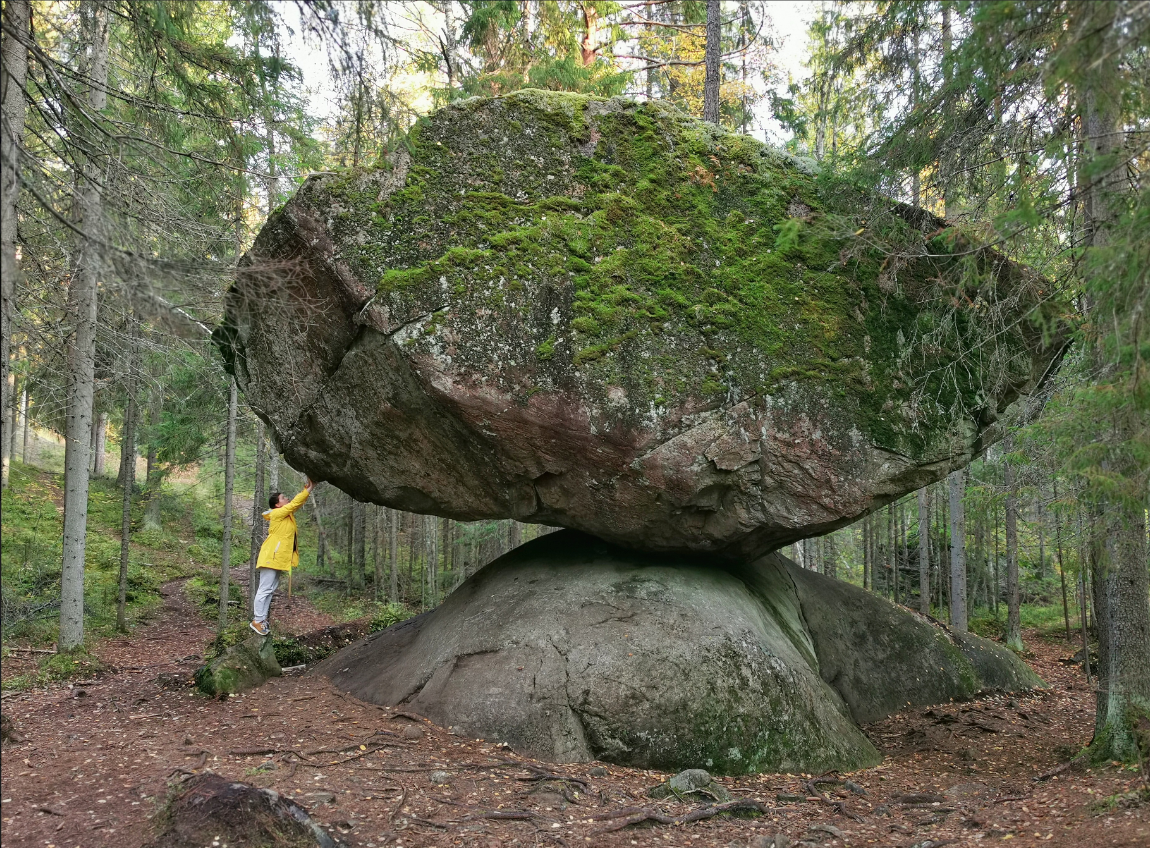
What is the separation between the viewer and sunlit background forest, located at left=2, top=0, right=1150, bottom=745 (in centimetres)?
441

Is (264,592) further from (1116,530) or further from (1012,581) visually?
(1012,581)

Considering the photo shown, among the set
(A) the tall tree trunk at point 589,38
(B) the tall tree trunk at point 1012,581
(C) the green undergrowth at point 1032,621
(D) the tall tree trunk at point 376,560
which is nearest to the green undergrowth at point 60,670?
(D) the tall tree trunk at point 376,560

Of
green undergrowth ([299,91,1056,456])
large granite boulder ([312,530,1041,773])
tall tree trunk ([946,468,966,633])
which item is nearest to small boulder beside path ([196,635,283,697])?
large granite boulder ([312,530,1041,773])

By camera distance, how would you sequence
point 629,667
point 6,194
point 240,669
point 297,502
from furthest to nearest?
1. point 297,502
2. point 240,669
3. point 629,667
4. point 6,194

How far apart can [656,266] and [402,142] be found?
265 centimetres

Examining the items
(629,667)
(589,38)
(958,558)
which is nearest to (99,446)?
(589,38)

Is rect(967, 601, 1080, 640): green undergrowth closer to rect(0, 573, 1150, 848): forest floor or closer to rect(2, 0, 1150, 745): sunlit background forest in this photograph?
rect(2, 0, 1150, 745): sunlit background forest

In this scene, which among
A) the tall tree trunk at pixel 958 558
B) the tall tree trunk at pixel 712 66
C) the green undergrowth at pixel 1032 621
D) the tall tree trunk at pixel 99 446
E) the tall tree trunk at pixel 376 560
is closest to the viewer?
the tall tree trunk at pixel 712 66

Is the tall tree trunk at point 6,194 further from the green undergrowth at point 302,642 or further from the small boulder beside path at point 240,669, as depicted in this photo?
the green undergrowth at point 302,642

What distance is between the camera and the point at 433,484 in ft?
25.4

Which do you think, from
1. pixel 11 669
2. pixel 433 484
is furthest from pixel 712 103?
pixel 11 669

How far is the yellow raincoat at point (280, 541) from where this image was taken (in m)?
7.96

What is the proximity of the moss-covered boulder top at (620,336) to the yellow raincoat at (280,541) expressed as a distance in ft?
2.08

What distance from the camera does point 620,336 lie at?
23.3ft
